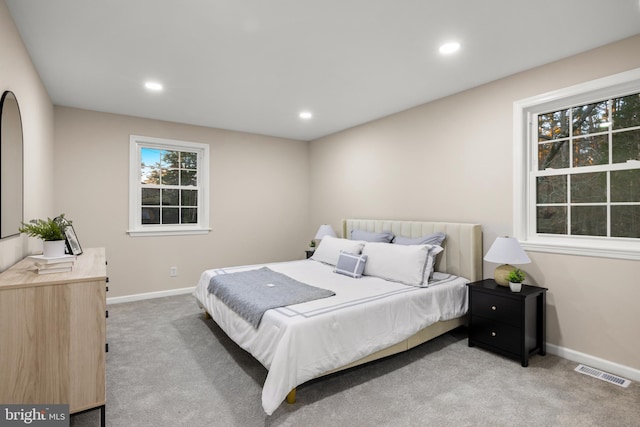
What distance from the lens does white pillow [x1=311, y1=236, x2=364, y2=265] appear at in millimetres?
3941

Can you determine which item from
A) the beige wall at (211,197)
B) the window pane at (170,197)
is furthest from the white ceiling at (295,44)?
the window pane at (170,197)

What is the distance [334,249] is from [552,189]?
2380 mm

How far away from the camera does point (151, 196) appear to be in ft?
15.5

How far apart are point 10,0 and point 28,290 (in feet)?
5.92

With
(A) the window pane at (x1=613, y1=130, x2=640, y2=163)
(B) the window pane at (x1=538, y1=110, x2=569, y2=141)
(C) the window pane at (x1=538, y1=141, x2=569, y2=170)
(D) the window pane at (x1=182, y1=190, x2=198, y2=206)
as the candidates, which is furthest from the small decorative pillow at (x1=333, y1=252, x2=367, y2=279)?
(D) the window pane at (x1=182, y1=190, x2=198, y2=206)

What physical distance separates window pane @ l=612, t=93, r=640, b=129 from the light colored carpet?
1.99 m

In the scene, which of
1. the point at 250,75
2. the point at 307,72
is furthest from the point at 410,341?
the point at 250,75

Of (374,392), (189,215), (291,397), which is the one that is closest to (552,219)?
(374,392)

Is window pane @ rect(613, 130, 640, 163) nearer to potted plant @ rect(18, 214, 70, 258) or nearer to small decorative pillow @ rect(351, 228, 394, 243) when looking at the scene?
small decorative pillow @ rect(351, 228, 394, 243)

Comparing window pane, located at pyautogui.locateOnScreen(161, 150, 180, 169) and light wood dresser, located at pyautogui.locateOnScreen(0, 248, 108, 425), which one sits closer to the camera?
light wood dresser, located at pyautogui.locateOnScreen(0, 248, 108, 425)

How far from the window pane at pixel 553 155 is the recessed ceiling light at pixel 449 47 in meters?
1.28

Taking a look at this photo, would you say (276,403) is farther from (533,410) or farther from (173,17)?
(173,17)

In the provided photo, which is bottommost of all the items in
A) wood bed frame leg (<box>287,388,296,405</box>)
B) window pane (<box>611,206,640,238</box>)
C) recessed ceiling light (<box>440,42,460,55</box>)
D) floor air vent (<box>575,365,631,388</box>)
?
floor air vent (<box>575,365,631,388</box>)

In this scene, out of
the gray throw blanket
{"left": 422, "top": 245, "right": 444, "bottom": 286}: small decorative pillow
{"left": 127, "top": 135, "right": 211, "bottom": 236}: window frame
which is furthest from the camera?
{"left": 127, "top": 135, "right": 211, "bottom": 236}: window frame
